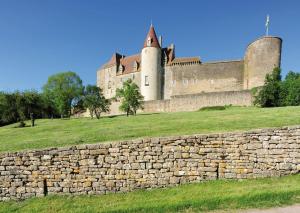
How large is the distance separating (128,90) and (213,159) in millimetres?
32135

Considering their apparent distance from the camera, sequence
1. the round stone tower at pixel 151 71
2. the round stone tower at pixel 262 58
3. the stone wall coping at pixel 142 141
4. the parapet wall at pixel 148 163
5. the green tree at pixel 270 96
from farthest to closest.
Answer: the round stone tower at pixel 151 71, the round stone tower at pixel 262 58, the green tree at pixel 270 96, the stone wall coping at pixel 142 141, the parapet wall at pixel 148 163

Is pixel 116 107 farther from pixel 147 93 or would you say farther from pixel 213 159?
pixel 213 159

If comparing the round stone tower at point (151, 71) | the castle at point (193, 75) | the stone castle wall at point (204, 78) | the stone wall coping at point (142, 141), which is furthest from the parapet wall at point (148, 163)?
the round stone tower at point (151, 71)

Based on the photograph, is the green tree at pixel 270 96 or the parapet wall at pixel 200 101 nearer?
the green tree at pixel 270 96

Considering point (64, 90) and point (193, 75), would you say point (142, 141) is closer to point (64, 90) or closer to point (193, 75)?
point (193, 75)

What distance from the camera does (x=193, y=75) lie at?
52.2 metres

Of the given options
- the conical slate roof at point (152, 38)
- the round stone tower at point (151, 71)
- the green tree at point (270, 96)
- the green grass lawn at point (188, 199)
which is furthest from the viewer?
the conical slate roof at point (152, 38)

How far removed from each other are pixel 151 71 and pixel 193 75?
29.3 ft

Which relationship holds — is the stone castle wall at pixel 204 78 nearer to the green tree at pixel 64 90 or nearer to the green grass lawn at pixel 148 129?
the green tree at pixel 64 90

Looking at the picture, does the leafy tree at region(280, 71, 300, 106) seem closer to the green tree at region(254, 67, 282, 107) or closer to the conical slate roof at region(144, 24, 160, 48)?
the green tree at region(254, 67, 282, 107)

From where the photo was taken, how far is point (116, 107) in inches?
2146

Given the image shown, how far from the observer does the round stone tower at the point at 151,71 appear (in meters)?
54.2

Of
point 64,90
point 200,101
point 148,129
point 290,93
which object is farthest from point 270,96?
point 64,90

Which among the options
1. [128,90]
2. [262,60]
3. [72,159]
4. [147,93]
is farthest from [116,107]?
[72,159]
